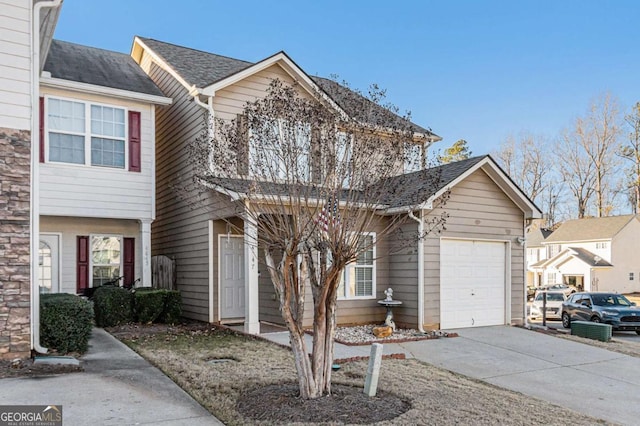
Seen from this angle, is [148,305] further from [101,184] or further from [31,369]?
[31,369]

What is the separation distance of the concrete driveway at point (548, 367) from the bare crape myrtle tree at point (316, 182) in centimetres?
358

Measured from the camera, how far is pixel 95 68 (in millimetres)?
13133

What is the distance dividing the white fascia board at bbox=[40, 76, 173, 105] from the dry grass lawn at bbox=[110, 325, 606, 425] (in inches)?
231

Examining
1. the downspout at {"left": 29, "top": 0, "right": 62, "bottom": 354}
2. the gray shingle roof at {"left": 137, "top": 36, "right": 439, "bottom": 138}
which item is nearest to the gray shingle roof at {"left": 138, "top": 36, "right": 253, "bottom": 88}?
the gray shingle roof at {"left": 137, "top": 36, "right": 439, "bottom": 138}

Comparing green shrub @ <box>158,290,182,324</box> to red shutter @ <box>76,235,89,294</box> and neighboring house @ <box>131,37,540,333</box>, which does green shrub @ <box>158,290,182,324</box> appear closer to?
neighboring house @ <box>131,37,540,333</box>

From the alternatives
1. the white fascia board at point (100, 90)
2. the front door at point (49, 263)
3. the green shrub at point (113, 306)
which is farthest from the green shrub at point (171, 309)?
the white fascia board at point (100, 90)

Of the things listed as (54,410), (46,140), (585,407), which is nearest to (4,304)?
(54,410)

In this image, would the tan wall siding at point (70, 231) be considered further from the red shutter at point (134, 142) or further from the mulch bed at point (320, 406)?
the mulch bed at point (320, 406)

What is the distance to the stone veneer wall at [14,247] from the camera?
7555mm

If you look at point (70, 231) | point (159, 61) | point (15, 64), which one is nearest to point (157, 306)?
point (70, 231)

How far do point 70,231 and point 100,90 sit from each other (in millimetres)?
3766

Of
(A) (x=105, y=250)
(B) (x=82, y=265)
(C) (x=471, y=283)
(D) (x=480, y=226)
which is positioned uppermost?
(D) (x=480, y=226)

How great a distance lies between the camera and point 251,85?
12.9 m

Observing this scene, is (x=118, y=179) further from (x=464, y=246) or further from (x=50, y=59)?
(x=464, y=246)
